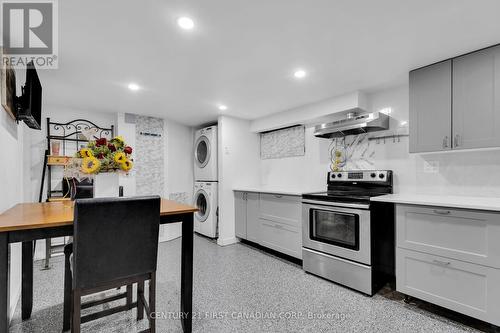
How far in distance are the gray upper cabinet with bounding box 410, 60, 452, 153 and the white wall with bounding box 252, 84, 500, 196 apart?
33cm

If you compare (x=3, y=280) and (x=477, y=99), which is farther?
(x=477, y=99)

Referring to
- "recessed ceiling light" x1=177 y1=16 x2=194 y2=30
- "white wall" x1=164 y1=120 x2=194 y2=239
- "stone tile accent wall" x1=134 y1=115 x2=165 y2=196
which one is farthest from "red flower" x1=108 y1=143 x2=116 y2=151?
"white wall" x1=164 y1=120 x2=194 y2=239

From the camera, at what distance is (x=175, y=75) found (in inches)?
94.4

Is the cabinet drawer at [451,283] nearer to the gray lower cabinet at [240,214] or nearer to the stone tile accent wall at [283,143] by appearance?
the stone tile accent wall at [283,143]

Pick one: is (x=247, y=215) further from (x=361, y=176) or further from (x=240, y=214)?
(x=361, y=176)

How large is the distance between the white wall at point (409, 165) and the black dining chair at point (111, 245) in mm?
2583

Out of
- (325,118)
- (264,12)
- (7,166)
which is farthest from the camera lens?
(325,118)

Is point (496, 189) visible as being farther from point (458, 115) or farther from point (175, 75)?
point (175, 75)

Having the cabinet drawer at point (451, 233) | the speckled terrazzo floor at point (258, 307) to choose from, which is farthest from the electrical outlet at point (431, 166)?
the speckled terrazzo floor at point (258, 307)

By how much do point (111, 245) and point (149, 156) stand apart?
118 inches

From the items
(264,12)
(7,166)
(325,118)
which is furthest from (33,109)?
(325,118)

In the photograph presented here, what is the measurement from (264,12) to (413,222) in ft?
6.64

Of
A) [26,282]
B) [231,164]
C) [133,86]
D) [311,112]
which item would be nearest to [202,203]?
[231,164]
